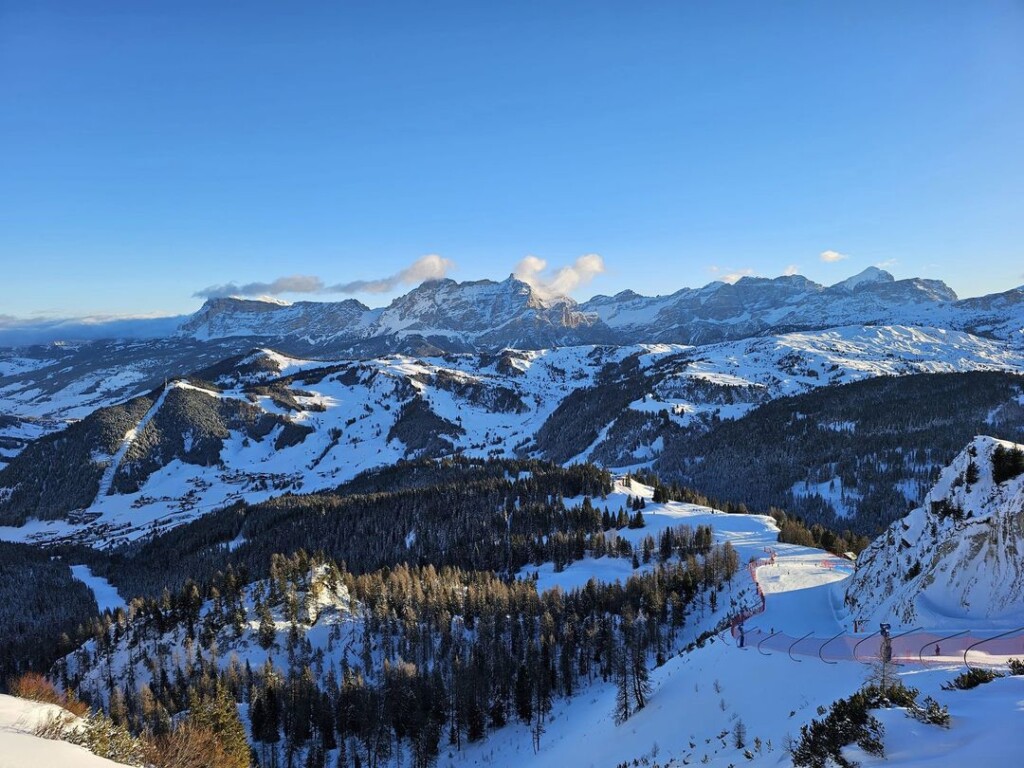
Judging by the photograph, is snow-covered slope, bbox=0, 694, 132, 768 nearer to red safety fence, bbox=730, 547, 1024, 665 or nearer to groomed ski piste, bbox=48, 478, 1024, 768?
groomed ski piste, bbox=48, 478, 1024, 768

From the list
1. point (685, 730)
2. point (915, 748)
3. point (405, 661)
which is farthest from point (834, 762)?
point (405, 661)

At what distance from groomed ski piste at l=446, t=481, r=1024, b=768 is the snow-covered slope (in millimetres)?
29098

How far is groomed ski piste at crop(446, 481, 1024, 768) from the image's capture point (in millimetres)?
17156

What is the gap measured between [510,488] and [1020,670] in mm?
169310

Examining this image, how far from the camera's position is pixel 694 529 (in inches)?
5349

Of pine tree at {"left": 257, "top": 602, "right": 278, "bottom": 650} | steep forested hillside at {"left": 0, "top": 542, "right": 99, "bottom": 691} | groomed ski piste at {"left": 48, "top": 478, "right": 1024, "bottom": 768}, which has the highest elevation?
groomed ski piste at {"left": 48, "top": 478, "right": 1024, "bottom": 768}

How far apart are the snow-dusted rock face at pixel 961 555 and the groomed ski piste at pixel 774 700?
2884mm

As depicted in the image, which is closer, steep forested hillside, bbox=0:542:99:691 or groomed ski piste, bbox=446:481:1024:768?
A: groomed ski piste, bbox=446:481:1024:768

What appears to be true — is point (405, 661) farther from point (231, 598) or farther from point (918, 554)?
point (918, 554)

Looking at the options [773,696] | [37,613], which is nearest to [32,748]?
[773,696]

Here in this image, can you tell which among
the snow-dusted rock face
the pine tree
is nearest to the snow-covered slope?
the snow-dusted rock face

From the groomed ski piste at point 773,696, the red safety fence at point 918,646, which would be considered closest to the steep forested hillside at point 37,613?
the groomed ski piste at point 773,696

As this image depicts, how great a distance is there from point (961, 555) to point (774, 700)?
18328mm

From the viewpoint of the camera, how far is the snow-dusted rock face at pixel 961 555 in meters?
36.6
